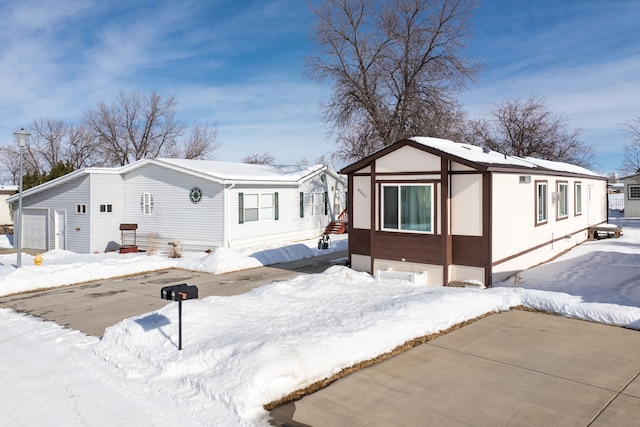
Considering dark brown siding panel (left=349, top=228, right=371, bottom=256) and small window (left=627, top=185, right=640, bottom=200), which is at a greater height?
small window (left=627, top=185, right=640, bottom=200)

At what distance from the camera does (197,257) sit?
17.6 m

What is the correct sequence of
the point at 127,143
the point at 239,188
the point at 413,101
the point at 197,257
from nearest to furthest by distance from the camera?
1. the point at 197,257
2. the point at 239,188
3. the point at 413,101
4. the point at 127,143

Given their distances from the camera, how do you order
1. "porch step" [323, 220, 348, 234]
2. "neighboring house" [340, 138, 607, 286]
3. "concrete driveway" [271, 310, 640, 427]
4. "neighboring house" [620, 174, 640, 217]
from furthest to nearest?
"neighboring house" [620, 174, 640, 217] < "porch step" [323, 220, 348, 234] < "neighboring house" [340, 138, 607, 286] < "concrete driveway" [271, 310, 640, 427]

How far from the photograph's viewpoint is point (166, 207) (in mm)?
20000

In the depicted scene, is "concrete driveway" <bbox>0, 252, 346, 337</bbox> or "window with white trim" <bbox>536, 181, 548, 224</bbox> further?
"window with white trim" <bbox>536, 181, 548, 224</bbox>

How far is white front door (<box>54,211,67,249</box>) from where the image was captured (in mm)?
21375

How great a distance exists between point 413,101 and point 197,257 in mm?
13962

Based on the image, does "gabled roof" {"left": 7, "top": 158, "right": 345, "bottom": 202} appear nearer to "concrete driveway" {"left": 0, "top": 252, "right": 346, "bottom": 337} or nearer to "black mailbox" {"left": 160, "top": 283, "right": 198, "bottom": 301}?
"concrete driveway" {"left": 0, "top": 252, "right": 346, "bottom": 337}

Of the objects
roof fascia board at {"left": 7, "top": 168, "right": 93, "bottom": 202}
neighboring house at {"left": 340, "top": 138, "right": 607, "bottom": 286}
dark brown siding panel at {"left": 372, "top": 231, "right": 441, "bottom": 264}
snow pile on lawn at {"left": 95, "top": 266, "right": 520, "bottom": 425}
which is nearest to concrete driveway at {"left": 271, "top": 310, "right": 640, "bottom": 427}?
snow pile on lawn at {"left": 95, "top": 266, "right": 520, "bottom": 425}

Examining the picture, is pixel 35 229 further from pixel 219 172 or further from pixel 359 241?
pixel 359 241

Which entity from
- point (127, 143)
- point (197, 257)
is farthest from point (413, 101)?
point (127, 143)

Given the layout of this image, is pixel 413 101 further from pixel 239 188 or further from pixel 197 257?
pixel 197 257

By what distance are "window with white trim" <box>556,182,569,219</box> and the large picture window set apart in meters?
6.54

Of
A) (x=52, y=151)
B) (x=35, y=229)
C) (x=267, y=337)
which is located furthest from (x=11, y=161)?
(x=267, y=337)
